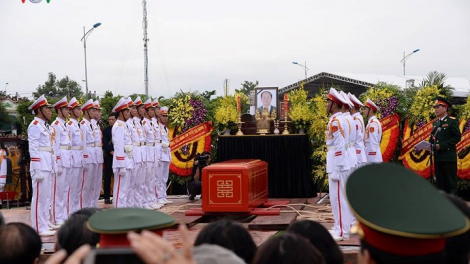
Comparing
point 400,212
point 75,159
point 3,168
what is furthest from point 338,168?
point 3,168

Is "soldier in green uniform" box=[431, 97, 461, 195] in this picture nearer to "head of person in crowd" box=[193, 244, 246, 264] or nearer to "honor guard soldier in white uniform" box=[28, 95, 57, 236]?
"honor guard soldier in white uniform" box=[28, 95, 57, 236]

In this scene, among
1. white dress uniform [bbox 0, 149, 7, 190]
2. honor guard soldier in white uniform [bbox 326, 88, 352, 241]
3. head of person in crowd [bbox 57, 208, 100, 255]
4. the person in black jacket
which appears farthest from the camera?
white dress uniform [bbox 0, 149, 7, 190]

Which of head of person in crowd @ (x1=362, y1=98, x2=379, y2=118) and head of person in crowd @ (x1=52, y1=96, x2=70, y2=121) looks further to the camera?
head of person in crowd @ (x1=362, y1=98, x2=379, y2=118)

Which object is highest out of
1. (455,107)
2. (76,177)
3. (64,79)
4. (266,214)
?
(64,79)

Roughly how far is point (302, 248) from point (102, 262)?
769mm

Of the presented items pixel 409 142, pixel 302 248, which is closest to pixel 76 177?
pixel 409 142

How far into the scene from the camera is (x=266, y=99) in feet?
40.1

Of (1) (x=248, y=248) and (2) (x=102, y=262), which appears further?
(1) (x=248, y=248)

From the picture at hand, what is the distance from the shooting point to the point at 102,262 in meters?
1.72

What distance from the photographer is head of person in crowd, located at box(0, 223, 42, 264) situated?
253 centimetres

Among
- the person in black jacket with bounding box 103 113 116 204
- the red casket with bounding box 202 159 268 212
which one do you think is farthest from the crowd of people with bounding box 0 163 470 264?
the person in black jacket with bounding box 103 113 116 204

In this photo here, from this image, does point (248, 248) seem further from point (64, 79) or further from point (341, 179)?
point (64, 79)

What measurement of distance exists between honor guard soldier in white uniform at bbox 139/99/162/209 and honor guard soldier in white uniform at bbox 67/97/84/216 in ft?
4.83

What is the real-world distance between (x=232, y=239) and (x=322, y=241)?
0.46 metres
